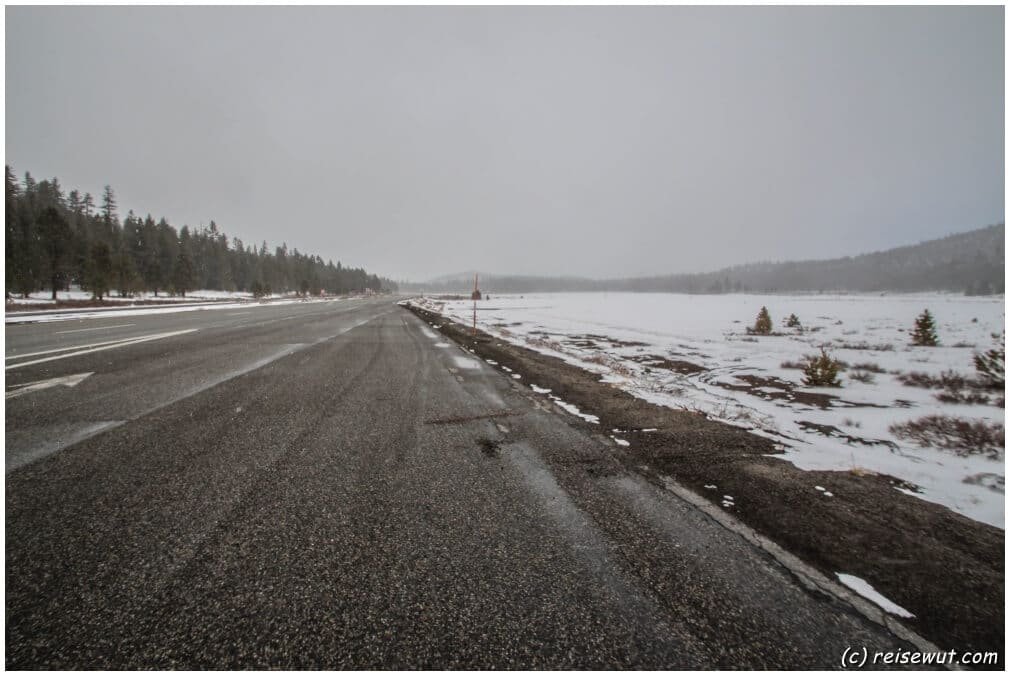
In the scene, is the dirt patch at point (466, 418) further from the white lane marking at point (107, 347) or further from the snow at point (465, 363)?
the white lane marking at point (107, 347)

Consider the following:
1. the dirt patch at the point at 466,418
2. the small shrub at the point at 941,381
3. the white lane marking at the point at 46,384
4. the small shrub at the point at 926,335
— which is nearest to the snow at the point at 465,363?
the dirt patch at the point at 466,418

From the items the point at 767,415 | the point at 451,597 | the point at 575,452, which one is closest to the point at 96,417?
the point at 451,597

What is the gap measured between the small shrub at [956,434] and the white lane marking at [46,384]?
415 inches

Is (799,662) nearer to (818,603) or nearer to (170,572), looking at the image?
(818,603)

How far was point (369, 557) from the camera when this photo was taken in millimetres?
1988

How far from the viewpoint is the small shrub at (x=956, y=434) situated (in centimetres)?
391

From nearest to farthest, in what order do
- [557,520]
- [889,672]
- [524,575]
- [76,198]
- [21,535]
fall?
1. [889,672]
2. [524,575]
3. [21,535]
4. [557,520]
5. [76,198]

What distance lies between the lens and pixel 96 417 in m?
4.09

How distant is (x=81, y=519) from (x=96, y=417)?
2.62 meters

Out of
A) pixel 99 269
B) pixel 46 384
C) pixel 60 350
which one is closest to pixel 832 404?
pixel 46 384

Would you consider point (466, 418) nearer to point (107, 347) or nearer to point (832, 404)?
point (832, 404)

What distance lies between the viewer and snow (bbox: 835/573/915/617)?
174cm

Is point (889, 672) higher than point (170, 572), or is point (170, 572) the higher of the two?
point (170, 572)

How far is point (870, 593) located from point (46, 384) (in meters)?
8.98
